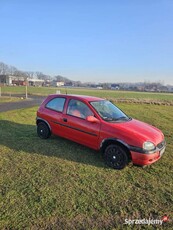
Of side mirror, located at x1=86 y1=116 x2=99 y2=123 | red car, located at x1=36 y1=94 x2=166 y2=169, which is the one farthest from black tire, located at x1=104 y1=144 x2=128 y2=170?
side mirror, located at x1=86 y1=116 x2=99 y2=123

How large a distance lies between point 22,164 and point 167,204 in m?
3.21

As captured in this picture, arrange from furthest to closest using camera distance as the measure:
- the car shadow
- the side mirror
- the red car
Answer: the car shadow, the side mirror, the red car

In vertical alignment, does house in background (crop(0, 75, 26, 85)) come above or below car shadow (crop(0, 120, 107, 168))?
above

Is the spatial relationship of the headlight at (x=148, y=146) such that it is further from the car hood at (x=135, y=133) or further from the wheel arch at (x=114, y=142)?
the wheel arch at (x=114, y=142)

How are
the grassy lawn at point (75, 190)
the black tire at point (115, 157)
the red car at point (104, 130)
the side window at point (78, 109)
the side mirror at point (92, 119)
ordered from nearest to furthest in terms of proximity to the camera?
the grassy lawn at point (75, 190)
the red car at point (104, 130)
the black tire at point (115, 157)
the side mirror at point (92, 119)
the side window at point (78, 109)

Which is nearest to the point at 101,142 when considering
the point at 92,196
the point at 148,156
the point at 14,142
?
the point at 148,156

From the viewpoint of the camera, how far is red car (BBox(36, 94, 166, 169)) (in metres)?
4.46

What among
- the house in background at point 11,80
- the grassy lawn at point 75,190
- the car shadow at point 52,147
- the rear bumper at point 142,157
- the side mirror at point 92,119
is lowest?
the grassy lawn at point 75,190

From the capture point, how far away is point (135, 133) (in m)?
4.55

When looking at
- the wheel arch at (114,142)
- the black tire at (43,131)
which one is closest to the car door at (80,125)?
the wheel arch at (114,142)

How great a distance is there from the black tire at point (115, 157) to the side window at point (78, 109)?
42.6 inches

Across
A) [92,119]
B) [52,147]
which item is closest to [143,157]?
[92,119]

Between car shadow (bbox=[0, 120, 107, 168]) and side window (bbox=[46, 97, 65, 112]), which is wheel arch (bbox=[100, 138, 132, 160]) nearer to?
car shadow (bbox=[0, 120, 107, 168])

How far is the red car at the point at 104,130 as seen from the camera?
446 centimetres
